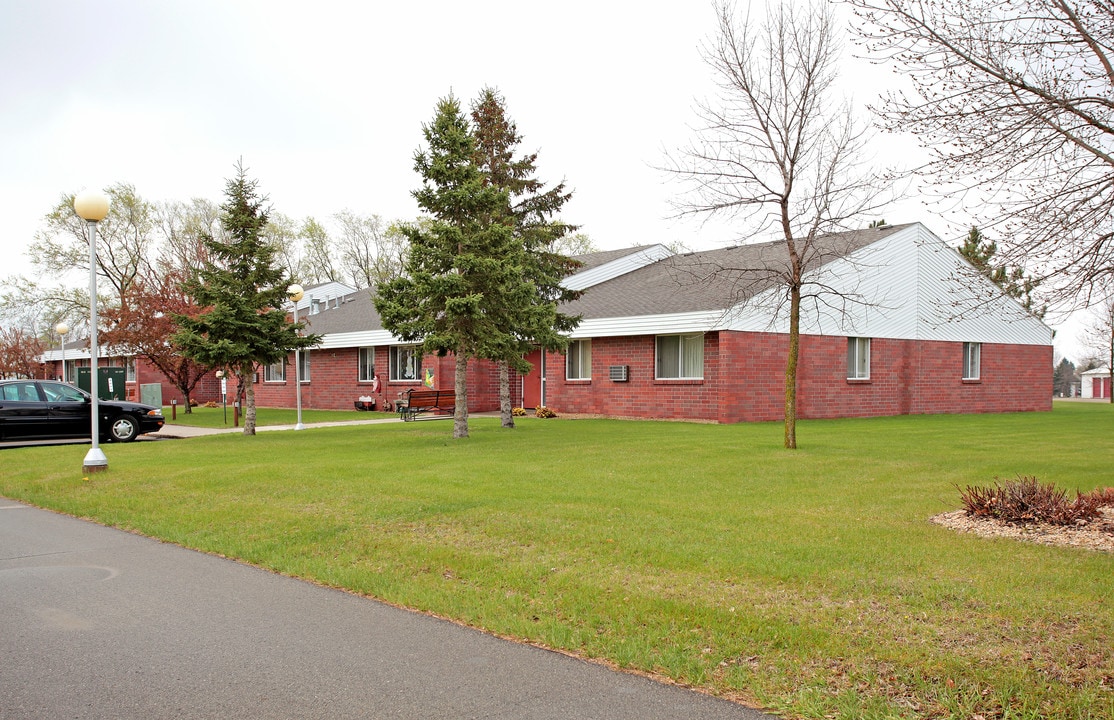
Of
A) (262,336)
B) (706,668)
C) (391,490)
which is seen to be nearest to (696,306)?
(262,336)

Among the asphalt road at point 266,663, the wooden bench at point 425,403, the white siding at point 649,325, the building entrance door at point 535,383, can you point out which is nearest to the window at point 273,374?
the wooden bench at point 425,403

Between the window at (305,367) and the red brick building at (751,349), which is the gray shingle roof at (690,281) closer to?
the red brick building at (751,349)

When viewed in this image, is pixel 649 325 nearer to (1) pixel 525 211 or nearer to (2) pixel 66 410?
(1) pixel 525 211

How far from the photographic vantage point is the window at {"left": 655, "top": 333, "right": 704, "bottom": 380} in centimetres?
2364

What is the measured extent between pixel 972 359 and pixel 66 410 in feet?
96.1

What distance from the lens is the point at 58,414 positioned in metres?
19.4

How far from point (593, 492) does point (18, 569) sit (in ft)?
19.1

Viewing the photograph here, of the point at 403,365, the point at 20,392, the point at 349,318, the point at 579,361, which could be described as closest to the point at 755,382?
the point at 579,361

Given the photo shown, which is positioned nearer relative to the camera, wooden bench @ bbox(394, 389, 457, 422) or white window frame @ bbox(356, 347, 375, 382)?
wooden bench @ bbox(394, 389, 457, 422)

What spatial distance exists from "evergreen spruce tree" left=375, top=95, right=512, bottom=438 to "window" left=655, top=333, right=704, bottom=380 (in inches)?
324

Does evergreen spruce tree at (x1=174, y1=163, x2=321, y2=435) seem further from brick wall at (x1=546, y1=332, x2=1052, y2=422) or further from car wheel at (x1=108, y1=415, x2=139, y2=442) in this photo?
brick wall at (x1=546, y1=332, x2=1052, y2=422)

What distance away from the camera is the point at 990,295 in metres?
8.10

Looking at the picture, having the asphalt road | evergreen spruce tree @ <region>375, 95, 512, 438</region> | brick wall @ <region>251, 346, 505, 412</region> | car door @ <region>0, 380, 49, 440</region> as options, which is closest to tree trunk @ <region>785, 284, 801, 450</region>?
evergreen spruce tree @ <region>375, 95, 512, 438</region>

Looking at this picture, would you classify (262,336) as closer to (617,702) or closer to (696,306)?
(696,306)
